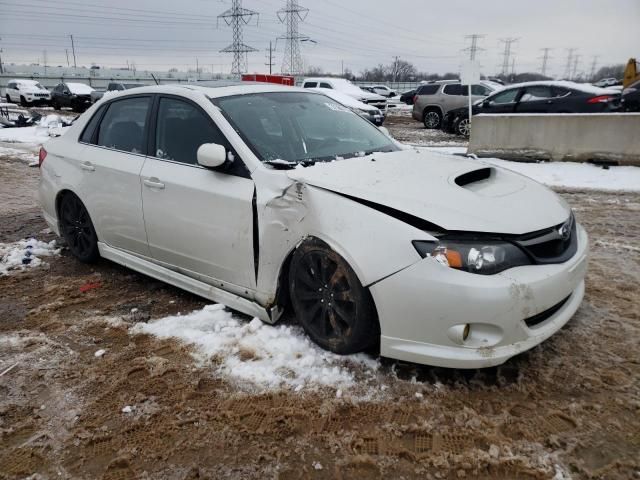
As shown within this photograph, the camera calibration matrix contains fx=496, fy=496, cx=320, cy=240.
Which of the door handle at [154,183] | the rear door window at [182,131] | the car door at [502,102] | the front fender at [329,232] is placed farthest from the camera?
the car door at [502,102]

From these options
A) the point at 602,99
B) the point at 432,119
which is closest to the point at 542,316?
the point at 602,99

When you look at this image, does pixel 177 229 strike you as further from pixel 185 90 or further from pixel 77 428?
pixel 77 428

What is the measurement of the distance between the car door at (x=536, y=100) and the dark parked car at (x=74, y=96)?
22403mm

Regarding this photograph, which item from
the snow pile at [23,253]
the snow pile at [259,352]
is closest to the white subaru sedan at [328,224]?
the snow pile at [259,352]

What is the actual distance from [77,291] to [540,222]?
12.0 ft

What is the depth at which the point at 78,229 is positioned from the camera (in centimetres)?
471

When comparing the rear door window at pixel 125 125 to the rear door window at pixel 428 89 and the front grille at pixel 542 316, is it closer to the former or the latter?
the front grille at pixel 542 316

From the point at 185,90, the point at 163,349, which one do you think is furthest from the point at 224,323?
the point at 185,90

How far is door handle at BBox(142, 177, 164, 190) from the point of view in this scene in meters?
3.66

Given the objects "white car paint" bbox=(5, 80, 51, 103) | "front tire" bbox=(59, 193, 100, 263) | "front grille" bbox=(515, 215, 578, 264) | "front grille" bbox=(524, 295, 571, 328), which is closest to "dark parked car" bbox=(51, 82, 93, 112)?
"white car paint" bbox=(5, 80, 51, 103)

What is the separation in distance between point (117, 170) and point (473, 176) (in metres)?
2.77

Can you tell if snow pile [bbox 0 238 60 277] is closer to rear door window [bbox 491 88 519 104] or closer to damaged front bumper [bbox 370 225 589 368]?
damaged front bumper [bbox 370 225 589 368]

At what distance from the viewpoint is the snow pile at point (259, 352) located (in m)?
2.86

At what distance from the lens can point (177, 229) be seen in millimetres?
3598
